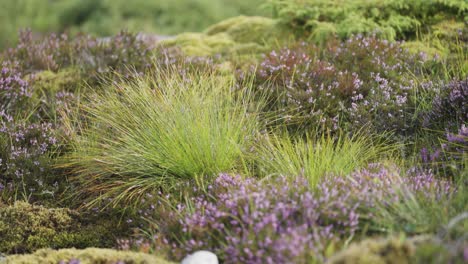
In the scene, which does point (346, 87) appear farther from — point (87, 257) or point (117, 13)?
point (117, 13)

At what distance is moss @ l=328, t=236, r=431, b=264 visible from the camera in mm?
2715

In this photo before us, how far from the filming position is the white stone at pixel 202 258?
3167 mm

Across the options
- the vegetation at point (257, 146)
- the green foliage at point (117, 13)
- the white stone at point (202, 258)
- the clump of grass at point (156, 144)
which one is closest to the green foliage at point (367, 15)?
the vegetation at point (257, 146)

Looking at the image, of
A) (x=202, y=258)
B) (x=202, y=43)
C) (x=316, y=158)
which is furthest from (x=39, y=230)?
(x=202, y=43)

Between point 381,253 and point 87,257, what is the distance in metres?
1.57

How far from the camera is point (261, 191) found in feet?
11.7

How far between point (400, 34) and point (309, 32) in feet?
3.51

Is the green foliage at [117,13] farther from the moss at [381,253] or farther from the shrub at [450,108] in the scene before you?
the moss at [381,253]

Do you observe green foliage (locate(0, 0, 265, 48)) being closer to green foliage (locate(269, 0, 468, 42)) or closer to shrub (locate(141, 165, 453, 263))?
green foliage (locate(269, 0, 468, 42))

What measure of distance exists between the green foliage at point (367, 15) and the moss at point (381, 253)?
4.02 metres

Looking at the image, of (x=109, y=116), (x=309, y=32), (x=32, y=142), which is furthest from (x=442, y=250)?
(x=309, y=32)

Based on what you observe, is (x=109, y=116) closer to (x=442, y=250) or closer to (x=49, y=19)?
(x=442, y=250)

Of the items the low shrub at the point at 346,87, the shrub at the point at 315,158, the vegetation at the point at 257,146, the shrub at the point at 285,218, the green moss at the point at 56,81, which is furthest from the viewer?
the green moss at the point at 56,81

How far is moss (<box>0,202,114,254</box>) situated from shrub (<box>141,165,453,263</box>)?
680 millimetres
